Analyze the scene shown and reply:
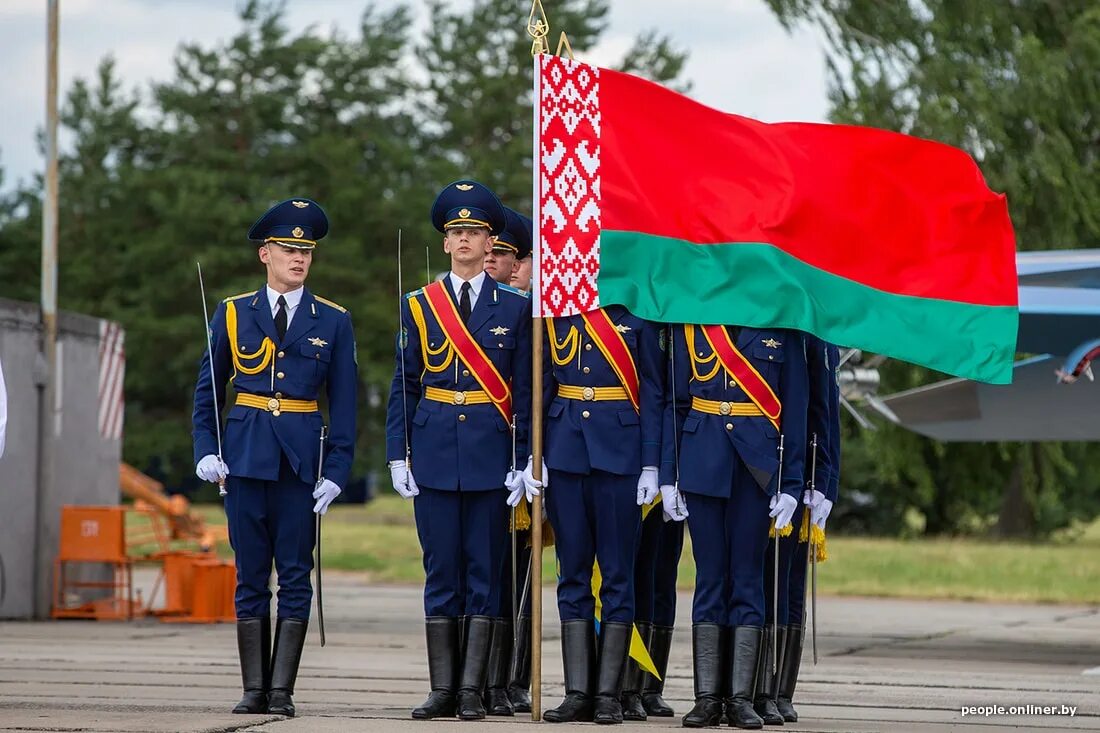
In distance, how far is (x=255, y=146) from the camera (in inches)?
1826

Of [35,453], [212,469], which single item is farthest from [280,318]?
[35,453]

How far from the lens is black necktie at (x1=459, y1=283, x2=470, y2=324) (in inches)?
296

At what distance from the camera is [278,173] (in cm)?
4578

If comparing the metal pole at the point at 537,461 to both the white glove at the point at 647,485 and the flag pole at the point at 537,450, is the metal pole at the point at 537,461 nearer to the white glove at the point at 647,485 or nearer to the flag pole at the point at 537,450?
the flag pole at the point at 537,450

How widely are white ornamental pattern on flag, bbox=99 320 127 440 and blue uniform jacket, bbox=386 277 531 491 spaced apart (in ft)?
28.0

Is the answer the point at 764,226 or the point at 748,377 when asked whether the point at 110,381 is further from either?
the point at 748,377

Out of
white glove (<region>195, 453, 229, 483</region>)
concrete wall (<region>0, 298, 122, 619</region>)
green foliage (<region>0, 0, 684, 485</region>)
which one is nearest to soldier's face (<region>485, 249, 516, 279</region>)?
white glove (<region>195, 453, 229, 483</region>)

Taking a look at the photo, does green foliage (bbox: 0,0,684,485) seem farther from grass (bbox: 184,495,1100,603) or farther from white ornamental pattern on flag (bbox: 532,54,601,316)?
white ornamental pattern on flag (bbox: 532,54,601,316)

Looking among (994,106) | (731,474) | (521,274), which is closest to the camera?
(731,474)

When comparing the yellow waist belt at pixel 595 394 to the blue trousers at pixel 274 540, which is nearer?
the yellow waist belt at pixel 595 394

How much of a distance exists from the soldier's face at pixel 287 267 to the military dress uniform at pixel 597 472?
3.62 ft

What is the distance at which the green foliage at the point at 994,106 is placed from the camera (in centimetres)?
2416

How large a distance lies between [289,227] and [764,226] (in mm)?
2008

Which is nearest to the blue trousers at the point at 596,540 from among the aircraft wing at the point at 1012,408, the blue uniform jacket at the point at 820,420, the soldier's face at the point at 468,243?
the blue uniform jacket at the point at 820,420
